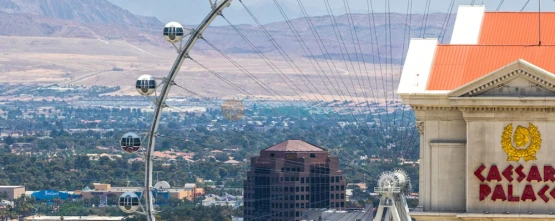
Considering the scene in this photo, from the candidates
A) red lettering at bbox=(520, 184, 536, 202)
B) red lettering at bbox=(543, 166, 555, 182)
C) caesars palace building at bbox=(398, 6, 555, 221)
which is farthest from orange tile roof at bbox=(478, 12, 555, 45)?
red lettering at bbox=(520, 184, 536, 202)

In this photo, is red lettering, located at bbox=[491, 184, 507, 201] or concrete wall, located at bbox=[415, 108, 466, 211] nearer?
red lettering, located at bbox=[491, 184, 507, 201]

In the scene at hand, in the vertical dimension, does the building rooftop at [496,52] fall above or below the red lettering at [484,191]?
above

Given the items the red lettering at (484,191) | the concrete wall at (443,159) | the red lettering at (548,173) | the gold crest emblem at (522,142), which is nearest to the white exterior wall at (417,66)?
the concrete wall at (443,159)

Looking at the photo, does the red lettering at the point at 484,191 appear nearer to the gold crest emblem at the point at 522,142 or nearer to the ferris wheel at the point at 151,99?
the gold crest emblem at the point at 522,142

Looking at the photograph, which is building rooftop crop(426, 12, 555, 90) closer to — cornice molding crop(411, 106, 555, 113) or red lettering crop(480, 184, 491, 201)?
cornice molding crop(411, 106, 555, 113)

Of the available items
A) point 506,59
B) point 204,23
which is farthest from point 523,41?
point 204,23

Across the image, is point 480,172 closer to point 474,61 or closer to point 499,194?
point 499,194

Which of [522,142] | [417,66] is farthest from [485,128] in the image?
[417,66]
